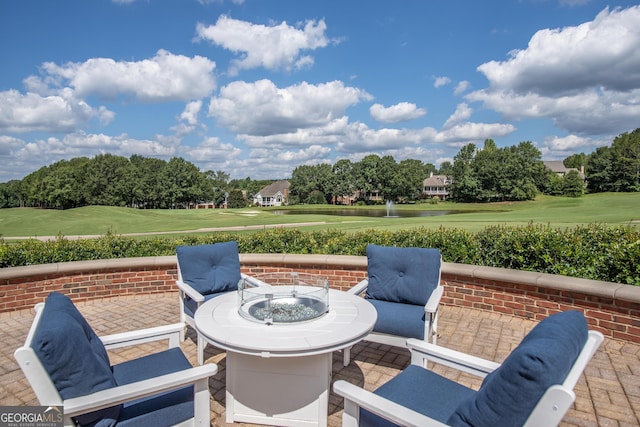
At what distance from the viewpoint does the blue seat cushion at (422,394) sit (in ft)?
7.00

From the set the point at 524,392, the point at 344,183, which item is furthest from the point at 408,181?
the point at 524,392

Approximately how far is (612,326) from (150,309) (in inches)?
238

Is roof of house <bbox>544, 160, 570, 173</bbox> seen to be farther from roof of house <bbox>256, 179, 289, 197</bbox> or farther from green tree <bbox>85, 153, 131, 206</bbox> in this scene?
green tree <bbox>85, 153, 131, 206</bbox>

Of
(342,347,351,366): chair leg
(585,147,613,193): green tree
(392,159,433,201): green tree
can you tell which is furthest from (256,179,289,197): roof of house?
(342,347,351,366): chair leg

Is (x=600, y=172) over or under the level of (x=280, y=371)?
over

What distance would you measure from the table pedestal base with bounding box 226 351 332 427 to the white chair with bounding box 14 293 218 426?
52 cm

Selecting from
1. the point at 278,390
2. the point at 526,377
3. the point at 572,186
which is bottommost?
the point at 278,390

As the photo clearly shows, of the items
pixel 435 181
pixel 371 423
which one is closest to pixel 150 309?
pixel 371 423

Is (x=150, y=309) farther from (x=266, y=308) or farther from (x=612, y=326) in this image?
(x=612, y=326)

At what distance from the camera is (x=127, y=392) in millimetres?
1952

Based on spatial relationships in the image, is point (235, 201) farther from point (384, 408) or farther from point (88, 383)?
point (384, 408)

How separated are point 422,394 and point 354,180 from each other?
6237 centimetres

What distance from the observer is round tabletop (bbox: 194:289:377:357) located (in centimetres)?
242

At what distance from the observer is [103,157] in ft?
178
